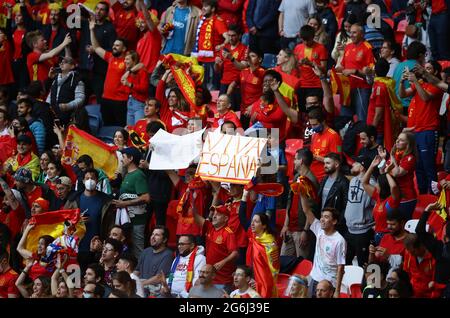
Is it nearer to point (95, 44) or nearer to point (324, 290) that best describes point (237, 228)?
point (324, 290)

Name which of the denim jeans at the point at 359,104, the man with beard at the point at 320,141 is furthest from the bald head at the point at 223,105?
the denim jeans at the point at 359,104

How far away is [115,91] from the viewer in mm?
21438

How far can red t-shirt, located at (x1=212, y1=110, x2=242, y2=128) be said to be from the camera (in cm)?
1911

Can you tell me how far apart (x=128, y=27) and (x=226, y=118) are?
3972 mm

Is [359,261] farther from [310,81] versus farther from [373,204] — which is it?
[310,81]

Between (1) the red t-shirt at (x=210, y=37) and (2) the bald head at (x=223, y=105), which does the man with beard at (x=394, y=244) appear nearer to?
(2) the bald head at (x=223, y=105)

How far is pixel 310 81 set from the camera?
66.7ft

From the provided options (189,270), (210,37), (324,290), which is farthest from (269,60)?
(324,290)

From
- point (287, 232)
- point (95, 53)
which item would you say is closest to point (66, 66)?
point (95, 53)

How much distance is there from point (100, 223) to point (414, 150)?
3662mm

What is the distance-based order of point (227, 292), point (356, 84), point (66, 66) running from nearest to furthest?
point (227, 292) < point (356, 84) < point (66, 66)

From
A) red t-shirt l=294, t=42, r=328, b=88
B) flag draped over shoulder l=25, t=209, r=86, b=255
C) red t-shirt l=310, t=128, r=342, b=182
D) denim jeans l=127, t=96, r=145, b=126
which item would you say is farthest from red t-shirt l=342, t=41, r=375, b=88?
flag draped over shoulder l=25, t=209, r=86, b=255

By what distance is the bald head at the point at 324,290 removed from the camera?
630 inches

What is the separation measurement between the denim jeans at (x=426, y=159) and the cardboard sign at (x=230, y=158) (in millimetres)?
1975
